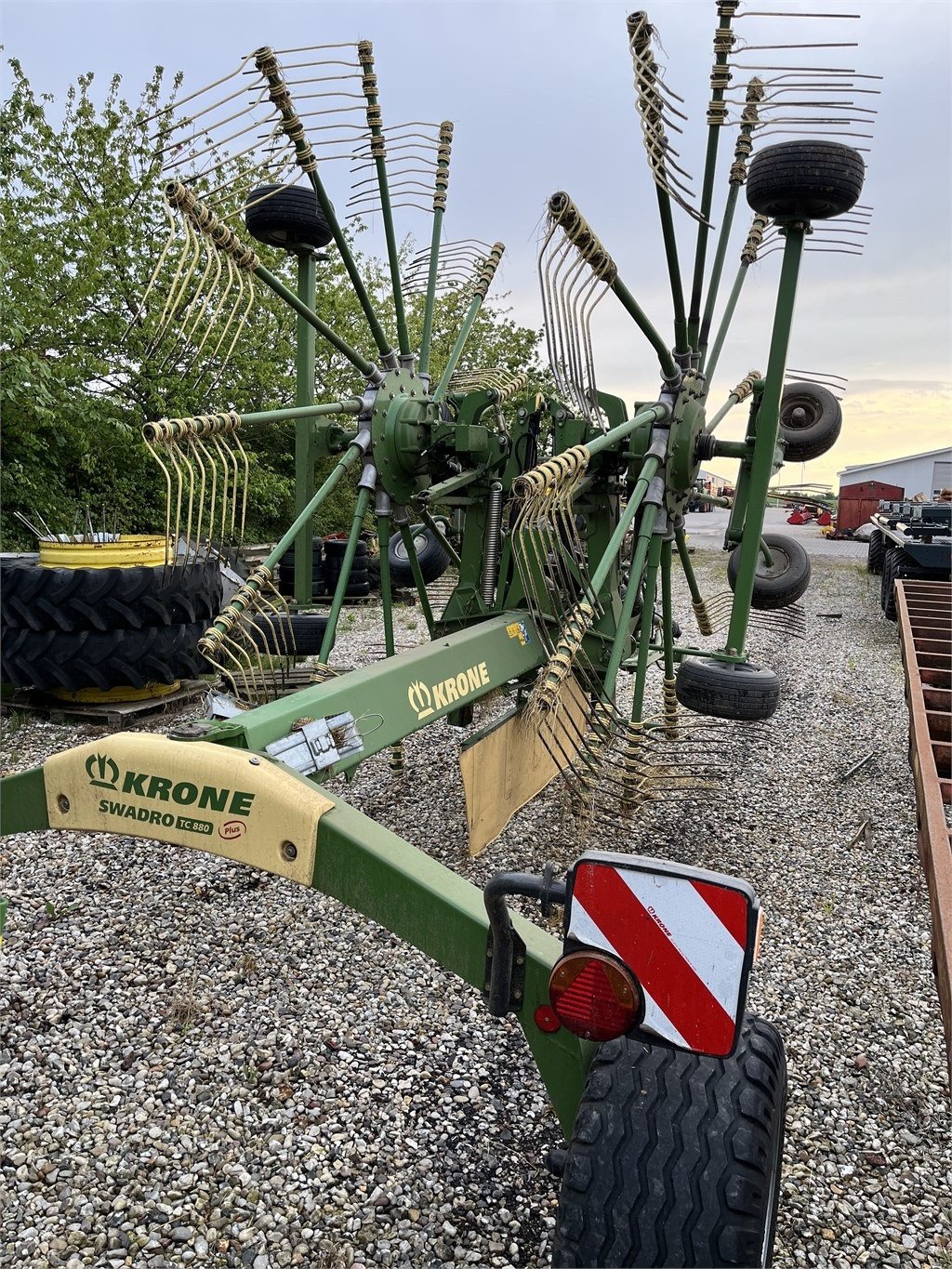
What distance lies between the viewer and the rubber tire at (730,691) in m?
3.78

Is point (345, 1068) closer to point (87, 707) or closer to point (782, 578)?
point (782, 578)

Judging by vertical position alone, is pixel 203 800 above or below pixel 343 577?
below

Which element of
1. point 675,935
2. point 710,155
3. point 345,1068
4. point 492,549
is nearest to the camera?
point 675,935

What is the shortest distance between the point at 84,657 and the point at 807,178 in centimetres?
477

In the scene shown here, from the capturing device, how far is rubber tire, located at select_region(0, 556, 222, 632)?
571 centimetres

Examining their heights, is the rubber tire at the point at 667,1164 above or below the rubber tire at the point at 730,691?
below

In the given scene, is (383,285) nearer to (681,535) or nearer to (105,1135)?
(681,535)

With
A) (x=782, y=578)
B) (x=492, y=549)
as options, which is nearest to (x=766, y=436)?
(x=782, y=578)

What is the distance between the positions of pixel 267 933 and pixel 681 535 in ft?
8.58

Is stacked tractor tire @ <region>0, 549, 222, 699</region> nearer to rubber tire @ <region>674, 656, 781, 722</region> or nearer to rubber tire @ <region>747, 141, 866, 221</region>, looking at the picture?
rubber tire @ <region>674, 656, 781, 722</region>

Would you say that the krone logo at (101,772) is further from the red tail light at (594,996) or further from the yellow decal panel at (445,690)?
the red tail light at (594,996)

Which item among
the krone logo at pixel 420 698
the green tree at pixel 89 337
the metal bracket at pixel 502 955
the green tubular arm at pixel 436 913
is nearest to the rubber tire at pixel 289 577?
the green tree at pixel 89 337

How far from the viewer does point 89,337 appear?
10.8m

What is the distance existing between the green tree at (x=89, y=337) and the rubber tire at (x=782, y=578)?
5.77 meters
